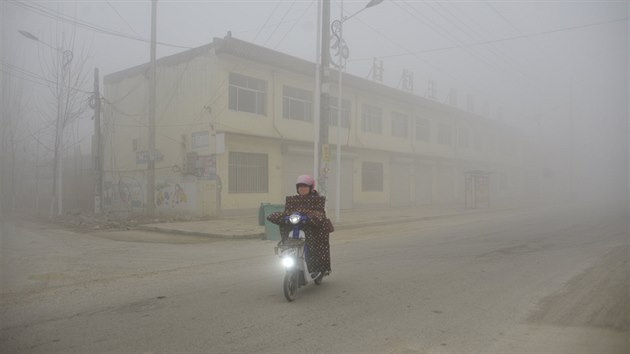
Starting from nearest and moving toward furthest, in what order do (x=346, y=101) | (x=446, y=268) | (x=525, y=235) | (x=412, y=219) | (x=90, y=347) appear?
(x=90, y=347) → (x=446, y=268) → (x=525, y=235) → (x=412, y=219) → (x=346, y=101)

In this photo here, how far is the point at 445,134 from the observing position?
38656 millimetres

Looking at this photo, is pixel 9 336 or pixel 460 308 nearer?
pixel 9 336

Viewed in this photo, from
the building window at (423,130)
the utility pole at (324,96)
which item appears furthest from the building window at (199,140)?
the building window at (423,130)

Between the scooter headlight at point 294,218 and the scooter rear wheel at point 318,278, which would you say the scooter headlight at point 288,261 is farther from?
the scooter rear wheel at point 318,278

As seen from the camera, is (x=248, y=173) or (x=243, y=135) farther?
(x=248, y=173)

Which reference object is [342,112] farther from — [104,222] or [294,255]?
[294,255]

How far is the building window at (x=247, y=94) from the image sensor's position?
20781 millimetres

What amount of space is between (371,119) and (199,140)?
41.5 feet

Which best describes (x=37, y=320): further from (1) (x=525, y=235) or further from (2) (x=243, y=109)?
(2) (x=243, y=109)

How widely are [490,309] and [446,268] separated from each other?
2552mm

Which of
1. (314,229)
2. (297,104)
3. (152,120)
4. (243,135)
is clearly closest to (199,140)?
(243,135)

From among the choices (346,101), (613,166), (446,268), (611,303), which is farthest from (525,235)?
(613,166)

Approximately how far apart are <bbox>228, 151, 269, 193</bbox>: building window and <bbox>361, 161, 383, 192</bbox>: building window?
8.36m

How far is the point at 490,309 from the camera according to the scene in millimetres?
5293
